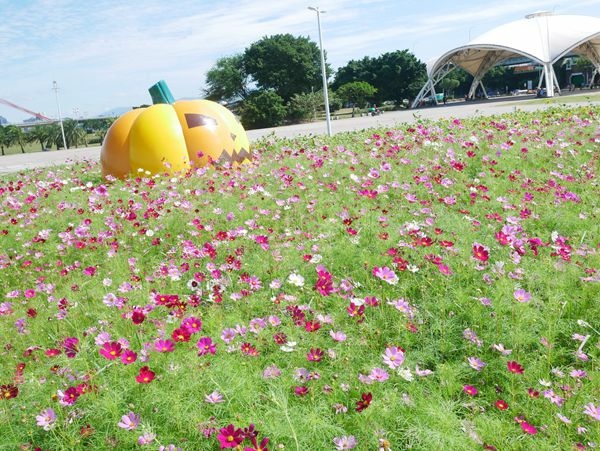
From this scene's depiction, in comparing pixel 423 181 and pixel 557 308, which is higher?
pixel 423 181

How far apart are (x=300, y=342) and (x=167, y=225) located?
115 inches

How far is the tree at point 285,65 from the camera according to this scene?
51250 mm

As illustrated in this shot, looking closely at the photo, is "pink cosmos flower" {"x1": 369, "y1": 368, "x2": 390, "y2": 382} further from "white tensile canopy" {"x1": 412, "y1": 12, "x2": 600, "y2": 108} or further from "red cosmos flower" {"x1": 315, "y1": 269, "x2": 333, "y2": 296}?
"white tensile canopy" {"x1": 412, "y1": 12, "x2": 600, "y2": 108}

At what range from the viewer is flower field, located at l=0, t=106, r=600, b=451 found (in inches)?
93.1

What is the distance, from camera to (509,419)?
249 cm

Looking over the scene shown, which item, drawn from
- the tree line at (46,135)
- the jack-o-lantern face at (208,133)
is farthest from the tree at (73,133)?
the jack-o-lantern face at (208,133)

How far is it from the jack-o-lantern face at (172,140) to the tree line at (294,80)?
35431mm

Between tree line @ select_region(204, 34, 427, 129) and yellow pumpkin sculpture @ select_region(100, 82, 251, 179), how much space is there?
35.4 m

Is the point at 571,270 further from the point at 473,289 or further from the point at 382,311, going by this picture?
the point at 382,311

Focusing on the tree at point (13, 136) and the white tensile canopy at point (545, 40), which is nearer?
the tree at point (13, 136)

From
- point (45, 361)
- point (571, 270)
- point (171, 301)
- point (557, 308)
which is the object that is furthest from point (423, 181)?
point (45, 361)

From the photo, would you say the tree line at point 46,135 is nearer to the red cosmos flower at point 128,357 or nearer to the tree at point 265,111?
the tree at point 265,111

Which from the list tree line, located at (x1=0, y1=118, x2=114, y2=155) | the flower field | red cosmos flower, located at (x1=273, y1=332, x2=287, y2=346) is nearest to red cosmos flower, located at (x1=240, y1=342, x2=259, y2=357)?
the flower field

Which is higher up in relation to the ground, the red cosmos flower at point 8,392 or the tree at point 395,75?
the tree at point 395,75
